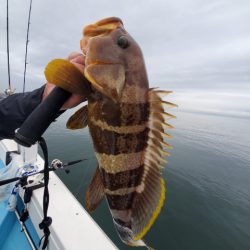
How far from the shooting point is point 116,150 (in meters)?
1.30

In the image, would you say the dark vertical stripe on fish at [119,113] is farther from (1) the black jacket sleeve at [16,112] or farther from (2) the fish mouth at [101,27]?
(1) the black jacket sleeve at [16,112]

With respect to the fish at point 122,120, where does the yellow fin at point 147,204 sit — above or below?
below

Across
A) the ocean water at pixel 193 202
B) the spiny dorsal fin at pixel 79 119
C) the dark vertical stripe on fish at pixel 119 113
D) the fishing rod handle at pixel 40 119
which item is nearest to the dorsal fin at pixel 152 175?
the dark vertical stripe on fish at pixel 119 113

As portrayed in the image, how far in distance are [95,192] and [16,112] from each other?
41.0 inches

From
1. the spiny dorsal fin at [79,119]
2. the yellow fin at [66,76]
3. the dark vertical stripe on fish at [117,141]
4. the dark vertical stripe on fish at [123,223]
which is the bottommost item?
the dark vertical stripe on fish at [123,223]

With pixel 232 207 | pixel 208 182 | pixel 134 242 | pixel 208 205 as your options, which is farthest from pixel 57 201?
pixel 208 182

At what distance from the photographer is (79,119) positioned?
1.43 m

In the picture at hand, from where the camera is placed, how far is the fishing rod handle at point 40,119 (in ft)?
4.02

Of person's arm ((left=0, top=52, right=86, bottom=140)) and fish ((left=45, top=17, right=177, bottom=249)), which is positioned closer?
fish ((left=45, top=17, right=177, bottom=249))

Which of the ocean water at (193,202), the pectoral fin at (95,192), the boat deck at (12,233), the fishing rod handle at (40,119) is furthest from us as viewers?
the ocean water at (193,202)

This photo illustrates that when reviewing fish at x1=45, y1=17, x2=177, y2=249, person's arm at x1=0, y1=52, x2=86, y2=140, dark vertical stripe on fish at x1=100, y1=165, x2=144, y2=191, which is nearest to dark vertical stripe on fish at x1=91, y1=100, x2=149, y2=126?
fish at x1=45, y1=17, x2=177, y2=249

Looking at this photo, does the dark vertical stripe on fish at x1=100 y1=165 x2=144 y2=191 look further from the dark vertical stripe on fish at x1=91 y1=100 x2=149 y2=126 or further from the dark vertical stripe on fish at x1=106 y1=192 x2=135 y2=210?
the dark vertical stripe on fish at x1=91 y1=100 x2=149 y2=126

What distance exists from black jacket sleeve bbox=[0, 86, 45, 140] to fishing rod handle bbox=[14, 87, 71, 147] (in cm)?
49

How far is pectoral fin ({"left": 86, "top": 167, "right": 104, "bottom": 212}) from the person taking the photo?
146 centimetres
